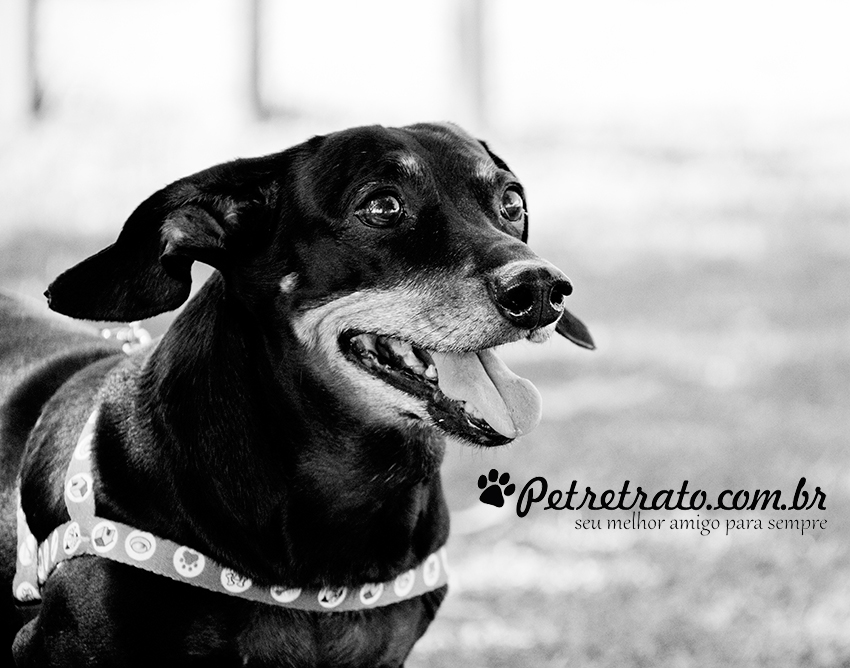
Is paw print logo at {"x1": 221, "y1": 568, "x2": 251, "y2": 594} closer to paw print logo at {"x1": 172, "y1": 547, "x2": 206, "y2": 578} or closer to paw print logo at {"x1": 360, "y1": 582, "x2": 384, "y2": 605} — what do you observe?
paw print logo at {"x1": 172, "y1": 547, "x2": 206, "y2": 578}

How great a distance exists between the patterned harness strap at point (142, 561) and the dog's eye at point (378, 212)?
2.78 feet

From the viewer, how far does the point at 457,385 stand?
320 centimetres

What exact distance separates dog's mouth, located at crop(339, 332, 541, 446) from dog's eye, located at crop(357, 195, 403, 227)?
0.28 meters

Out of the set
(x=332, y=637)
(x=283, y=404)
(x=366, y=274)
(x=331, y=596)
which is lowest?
(x=332, y=637)

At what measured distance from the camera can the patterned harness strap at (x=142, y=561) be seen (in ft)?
9.86

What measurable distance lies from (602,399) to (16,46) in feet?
19.4

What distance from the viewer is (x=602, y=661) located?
425 centimetres

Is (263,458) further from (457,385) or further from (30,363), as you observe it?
(30,363)

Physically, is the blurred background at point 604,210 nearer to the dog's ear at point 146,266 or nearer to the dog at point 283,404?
the dog at point 283,404

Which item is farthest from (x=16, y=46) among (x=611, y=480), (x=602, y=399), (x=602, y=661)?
(x=602, y=661)

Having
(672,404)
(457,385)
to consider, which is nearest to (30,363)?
(457,385)

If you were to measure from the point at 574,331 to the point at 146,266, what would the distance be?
4.52 ft

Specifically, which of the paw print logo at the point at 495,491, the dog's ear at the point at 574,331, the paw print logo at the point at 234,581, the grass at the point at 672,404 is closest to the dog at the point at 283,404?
the paw print logo at the point at 234,581

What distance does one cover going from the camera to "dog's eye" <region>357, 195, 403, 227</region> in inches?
124
